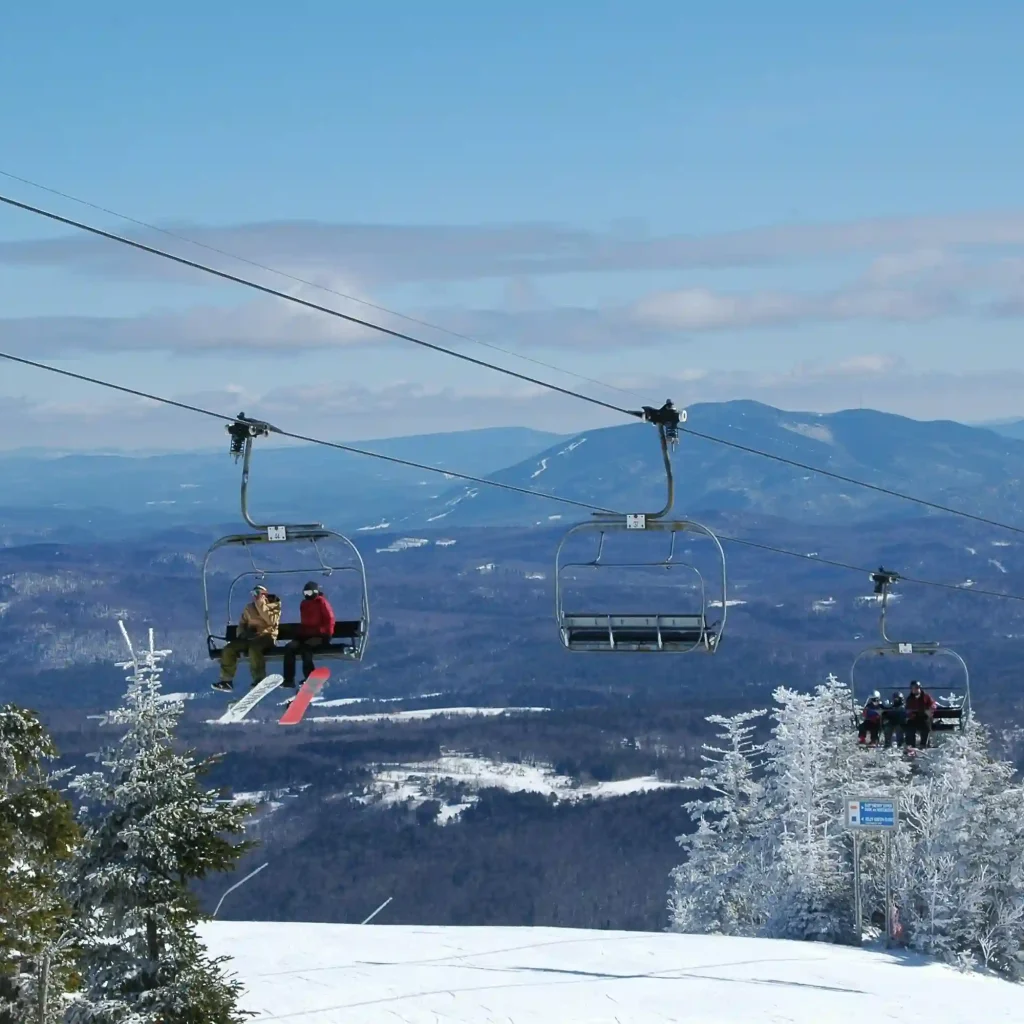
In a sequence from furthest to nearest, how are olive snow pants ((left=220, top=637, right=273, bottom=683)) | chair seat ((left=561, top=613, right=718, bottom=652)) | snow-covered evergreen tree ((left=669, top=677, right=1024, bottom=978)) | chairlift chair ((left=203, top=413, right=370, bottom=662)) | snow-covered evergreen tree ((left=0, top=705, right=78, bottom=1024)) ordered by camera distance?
snow-covered evergreen tree ((left=669, top=677, right=1024, bottom=978))
snow-covered evergreen tree ((left=0, top=705, right=78, bottom=1024))
olive snow pants ((left=220, top=637, right=273, bottom=683))
chair seat ((left=561, top=613, right=718, bottom=652))
chairlift chair ((left=203, top=413, right=370, bottom=662))

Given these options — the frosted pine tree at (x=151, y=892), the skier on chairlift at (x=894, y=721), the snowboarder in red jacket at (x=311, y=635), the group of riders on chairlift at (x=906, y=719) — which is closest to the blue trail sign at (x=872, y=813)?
the group of riders on chairlift at (x=906, y=719)

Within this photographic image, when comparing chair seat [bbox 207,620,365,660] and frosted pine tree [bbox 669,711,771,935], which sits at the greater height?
chair seat [bbox 207,620,365,660]

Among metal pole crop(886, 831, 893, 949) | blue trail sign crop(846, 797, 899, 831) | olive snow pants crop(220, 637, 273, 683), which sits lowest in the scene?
metal pole crop(886, 831, 893, 949)

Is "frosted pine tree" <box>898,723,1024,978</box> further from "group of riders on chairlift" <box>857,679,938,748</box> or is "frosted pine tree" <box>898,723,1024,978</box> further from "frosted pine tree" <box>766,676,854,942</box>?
"group of riders on chairlift" <box>857,679,938,748</box>

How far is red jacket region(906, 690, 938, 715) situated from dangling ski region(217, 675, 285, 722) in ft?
58.1

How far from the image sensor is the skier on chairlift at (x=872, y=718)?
3841 cm

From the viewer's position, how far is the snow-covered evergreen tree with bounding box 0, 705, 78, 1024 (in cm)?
2495

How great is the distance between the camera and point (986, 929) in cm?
6569

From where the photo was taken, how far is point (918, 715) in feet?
123

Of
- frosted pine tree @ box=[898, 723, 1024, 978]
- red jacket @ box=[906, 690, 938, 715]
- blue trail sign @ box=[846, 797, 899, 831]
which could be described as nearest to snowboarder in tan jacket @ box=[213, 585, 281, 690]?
red jacket @ box=[906, 690, 938, 715]

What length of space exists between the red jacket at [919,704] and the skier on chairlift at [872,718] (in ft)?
2.60

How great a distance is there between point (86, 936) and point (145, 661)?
18.4 ft

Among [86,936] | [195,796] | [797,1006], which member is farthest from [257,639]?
[797,1006]

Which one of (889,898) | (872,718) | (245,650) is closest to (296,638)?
(245,650)
